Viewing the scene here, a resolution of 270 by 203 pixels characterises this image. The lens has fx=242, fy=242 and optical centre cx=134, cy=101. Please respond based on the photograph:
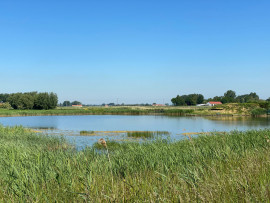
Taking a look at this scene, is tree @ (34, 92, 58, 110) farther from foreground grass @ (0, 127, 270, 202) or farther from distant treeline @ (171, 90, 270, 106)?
foreground grass @ (0, 127, 270, 202)

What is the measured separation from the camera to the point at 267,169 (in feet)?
12.4

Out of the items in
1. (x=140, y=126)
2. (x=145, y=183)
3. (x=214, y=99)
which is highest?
(x=214, y=99)

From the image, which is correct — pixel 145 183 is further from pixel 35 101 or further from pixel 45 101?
pixel 35 101

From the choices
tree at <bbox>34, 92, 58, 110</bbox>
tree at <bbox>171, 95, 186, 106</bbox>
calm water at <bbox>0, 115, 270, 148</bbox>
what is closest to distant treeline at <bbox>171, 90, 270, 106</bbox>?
tree at <bbox>171, 95, 186, 106</bbox>

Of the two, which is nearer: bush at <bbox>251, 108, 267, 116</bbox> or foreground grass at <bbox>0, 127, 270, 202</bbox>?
foreground grass at <bbox>0, 127, 270, 202</bbox>

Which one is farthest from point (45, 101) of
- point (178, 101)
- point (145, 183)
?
point (145, 183)

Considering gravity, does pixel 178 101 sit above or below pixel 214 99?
below

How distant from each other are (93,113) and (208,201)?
64.0 m

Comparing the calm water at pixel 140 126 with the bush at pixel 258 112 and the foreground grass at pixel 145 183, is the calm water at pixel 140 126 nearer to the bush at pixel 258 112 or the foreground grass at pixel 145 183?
the bush at pixel 258 112

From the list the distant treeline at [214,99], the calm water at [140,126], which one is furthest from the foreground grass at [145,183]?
the distant treeline at [214,99]

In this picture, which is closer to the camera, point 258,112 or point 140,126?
point 140,126

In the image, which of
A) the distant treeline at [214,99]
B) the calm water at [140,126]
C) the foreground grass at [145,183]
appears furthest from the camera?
the distant treeline at [214,99]

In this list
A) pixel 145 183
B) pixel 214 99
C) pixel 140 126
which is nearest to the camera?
pixel 145 183

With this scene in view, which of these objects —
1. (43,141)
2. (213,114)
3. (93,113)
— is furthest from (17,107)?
(43,141)
